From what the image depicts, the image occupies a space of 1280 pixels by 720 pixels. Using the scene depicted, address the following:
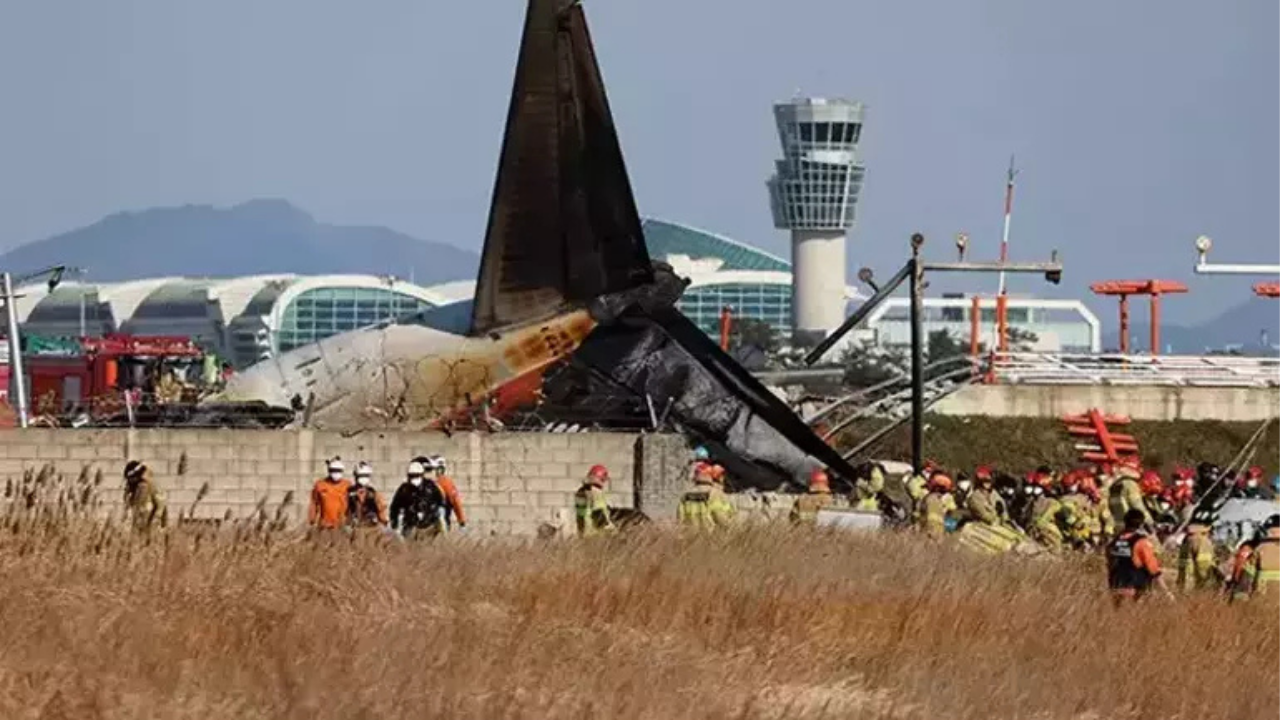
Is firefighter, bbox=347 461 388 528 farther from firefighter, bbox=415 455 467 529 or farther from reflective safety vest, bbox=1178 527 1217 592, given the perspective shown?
reflective safety vest, bbox=1178 527 1217 592

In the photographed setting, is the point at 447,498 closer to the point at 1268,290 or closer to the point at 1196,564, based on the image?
the point at 1196,564

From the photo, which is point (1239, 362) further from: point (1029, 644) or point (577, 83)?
point (1029, 644)

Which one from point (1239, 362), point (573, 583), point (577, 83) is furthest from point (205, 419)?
point (1239, 362)

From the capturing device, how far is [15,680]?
13289mm

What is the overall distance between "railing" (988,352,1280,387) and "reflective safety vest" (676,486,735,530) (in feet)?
101

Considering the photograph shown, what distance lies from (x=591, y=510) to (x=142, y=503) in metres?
6.72

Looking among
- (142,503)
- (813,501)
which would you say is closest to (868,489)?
(813,501)

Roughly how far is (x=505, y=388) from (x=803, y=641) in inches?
785

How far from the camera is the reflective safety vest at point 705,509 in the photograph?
28703 mm

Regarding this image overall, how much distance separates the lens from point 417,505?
1066 inches

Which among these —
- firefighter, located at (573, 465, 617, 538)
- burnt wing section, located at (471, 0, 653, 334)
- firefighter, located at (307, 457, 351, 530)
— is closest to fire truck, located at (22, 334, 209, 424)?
burnt wing section, located at (471, 0, 653, 334)

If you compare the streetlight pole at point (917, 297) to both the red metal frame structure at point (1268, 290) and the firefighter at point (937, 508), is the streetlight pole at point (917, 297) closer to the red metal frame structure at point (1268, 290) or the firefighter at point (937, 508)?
the firefighter at point (937, 508)

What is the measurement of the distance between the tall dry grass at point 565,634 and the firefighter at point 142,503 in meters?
0.23

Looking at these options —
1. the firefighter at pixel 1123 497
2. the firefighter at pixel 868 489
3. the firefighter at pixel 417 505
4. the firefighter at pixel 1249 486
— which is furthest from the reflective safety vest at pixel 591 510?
the firefighter at pixel 1249 486
